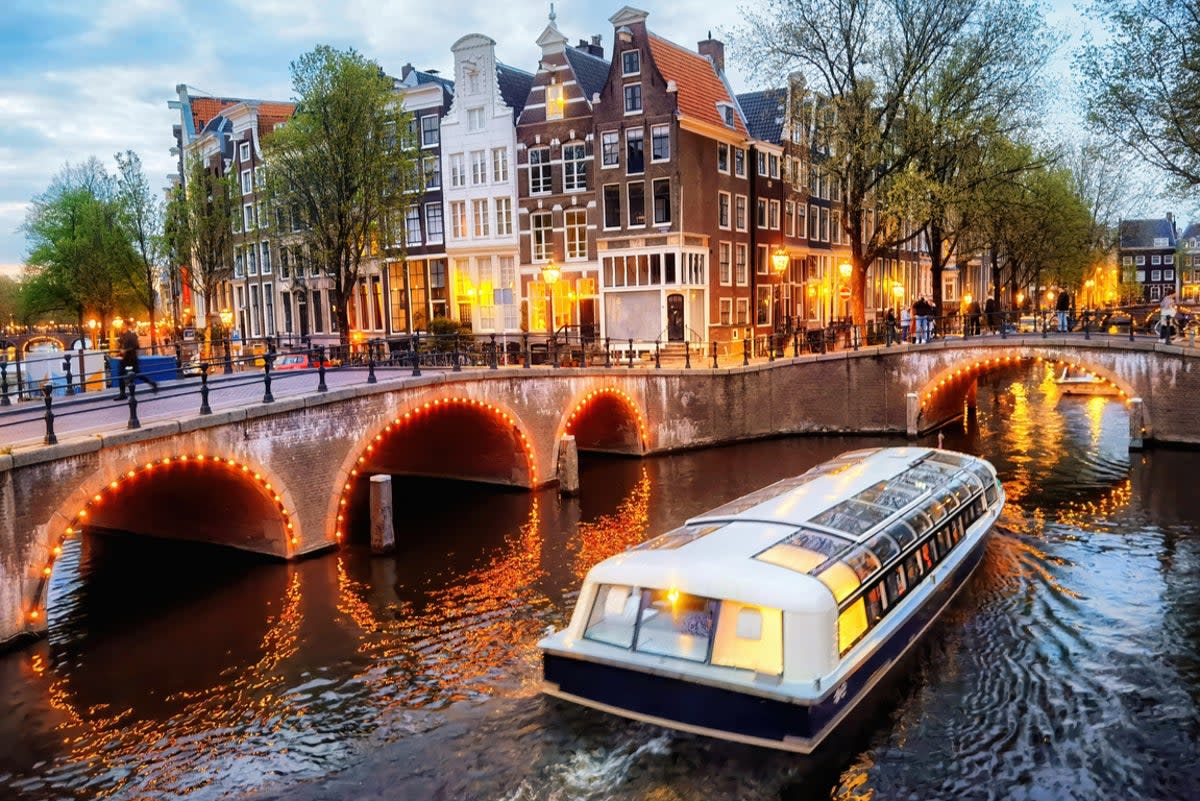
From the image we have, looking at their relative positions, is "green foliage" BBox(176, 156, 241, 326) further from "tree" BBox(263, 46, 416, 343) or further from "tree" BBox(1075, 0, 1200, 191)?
"tree" BBox(1075, 0, 1200, 191)

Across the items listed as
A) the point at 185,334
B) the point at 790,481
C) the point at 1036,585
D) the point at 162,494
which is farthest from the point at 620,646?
the point at 185,334

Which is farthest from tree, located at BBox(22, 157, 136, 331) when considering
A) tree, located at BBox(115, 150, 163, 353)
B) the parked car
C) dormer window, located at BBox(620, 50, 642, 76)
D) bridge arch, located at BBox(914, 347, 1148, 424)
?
bridge arch, located at BBox(914, 347, 1148, 424)

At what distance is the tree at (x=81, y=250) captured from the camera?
47.1 metres

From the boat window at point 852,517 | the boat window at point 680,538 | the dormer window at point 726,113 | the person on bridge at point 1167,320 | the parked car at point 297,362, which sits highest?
the dormer window at point 726,113

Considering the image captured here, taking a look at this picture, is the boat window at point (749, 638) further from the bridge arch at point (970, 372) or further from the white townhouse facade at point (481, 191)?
the white townhouse facade at point (481, 191)

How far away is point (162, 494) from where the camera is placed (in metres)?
19.9

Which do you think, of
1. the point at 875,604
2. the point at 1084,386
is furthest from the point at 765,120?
the point at 875,604

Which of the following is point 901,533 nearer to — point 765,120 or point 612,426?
point 612,426

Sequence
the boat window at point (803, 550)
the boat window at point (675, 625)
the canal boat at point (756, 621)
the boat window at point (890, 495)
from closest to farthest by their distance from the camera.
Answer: the canal boat at point (756, 621) → the boat window at point (675, 625) → the boat window at point (803, 550) → the boat window at point (890, 495)

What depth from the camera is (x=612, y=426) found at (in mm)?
29547

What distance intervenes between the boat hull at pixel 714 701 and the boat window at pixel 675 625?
13.3 inches

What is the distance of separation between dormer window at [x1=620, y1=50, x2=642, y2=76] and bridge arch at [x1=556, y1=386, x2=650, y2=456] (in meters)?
15.9

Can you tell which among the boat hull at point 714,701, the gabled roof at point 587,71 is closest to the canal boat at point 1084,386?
the gabled roof at point 587,71

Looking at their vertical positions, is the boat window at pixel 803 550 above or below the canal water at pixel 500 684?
above
